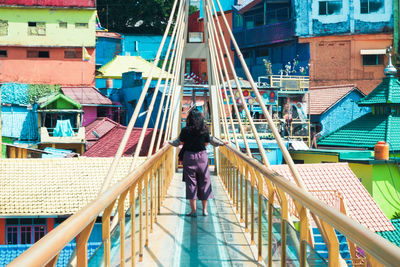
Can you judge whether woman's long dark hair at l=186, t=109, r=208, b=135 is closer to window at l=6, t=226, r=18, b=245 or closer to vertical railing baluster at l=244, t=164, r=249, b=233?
vertical railing baluster at l=244, t=164, r=249, b=233

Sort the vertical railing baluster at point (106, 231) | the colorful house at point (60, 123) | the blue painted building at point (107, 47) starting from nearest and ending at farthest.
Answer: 1. the vertical railing baluster at point (106, 231)
2. the colorful house at point (60, 123)
3. the blue painted building at point (107, 47)

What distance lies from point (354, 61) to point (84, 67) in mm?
15997

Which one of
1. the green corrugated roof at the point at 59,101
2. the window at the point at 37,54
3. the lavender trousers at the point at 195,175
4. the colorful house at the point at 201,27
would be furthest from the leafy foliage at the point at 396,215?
the window at the point at 37,54

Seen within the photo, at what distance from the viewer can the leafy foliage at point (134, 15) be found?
127ft

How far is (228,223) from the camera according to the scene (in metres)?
5.50

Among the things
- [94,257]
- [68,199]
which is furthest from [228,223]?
[68,199]

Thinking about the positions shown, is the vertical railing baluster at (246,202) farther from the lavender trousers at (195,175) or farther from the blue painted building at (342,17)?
the blue painted building at (342,17)

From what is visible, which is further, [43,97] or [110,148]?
[43,97]

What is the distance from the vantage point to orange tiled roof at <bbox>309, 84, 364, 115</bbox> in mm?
27203

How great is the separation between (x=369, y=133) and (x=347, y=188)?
8002 mm

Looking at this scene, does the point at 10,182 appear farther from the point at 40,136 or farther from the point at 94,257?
the point at 94,257

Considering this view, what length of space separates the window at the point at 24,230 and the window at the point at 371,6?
22.3m

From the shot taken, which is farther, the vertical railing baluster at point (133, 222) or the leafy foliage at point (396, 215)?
the leafy foliage at point (396, 215)

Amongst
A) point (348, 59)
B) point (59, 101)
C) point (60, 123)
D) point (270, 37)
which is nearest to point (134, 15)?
point (270, 37)
